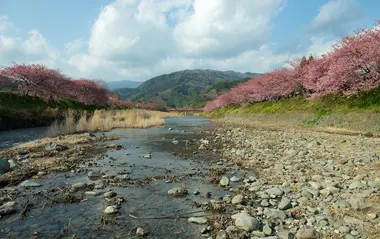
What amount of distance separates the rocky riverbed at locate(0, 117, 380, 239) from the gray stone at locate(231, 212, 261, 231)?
0.02 metres

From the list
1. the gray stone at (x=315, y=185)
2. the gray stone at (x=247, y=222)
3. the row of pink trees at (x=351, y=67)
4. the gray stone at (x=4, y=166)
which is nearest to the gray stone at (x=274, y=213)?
the gray stone at (x=247, y=222)

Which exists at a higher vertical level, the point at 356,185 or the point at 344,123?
the point at 344,123

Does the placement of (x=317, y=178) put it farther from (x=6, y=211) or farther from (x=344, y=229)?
(x=6, y=211)

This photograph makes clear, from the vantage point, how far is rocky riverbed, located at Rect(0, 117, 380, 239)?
5.04 meters

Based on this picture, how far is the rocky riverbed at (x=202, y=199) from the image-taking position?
5043 mm

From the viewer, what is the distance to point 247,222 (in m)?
5.14

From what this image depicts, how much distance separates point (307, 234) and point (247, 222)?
1166mm

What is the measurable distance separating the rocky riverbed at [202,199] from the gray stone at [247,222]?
21 millimetres

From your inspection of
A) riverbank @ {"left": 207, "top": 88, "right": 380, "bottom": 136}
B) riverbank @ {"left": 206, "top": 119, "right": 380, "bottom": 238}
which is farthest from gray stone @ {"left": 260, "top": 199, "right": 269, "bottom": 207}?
riverbank @ {"left": 207, "top": 88, "right": 380, "bottom": 136}

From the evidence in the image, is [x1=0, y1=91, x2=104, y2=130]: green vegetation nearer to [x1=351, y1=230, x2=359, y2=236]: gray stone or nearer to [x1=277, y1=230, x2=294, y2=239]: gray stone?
[x1=277, y1=230, x2=294, y2=239]: gray stone

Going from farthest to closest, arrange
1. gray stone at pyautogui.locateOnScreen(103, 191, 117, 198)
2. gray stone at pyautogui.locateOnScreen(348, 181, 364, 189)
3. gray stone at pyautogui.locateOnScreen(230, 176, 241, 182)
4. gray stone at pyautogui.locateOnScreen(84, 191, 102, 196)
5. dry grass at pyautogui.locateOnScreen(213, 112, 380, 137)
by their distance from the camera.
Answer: dry grass at pyautogui.locateOnScreen(213, 112, 380, 137)
gray stone at pyautogui.locateOnScreen(230, 176, 241, 182)
gray stone at pyautogui.locateOnScreen(84, 191, 102, 196)
gray stone at pyautogui.locateOnScreen(103, 191, 117, 198)
gray stone at pyautogui.locateOnScreen(348, 181, 364, 189)

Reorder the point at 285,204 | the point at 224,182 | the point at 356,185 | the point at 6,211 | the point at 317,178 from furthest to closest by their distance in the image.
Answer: the point at 224,182, the point at 317,178, the point at 356,185, the point at 285,204, the point at 6,211

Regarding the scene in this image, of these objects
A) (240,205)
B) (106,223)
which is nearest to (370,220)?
(240,205)

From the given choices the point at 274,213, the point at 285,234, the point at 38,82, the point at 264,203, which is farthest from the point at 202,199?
the point at 38,82
